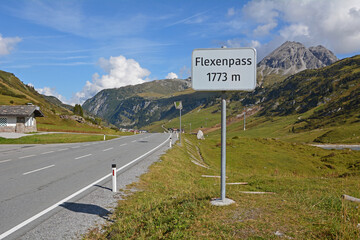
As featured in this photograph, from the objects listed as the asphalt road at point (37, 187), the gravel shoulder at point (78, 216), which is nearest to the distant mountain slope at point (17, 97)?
the asphalt road at point (37, 187)

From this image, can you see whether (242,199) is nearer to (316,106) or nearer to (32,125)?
(32,125)

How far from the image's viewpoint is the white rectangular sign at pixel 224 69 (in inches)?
265

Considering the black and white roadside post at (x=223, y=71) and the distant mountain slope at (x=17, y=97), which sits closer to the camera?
the black and white roadside post at (x=223, y=71)

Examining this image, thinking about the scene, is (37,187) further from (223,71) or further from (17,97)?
(17,97)

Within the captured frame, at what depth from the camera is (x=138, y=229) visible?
601cm

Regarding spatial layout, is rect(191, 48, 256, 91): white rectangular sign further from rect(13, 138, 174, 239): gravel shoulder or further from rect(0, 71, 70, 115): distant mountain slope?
rect(0, 71, 70, 115): distant mountain slope

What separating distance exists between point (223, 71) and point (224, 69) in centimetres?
6

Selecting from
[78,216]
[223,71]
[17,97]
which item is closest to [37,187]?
[78,216]

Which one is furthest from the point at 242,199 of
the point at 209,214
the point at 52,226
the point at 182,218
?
the point at 52,226

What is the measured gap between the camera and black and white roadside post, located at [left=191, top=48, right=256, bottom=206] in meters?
6.73

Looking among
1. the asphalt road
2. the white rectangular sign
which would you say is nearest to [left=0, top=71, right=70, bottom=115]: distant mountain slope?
the asphalt road

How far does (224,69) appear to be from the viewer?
6836mm

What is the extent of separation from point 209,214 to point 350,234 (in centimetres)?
265

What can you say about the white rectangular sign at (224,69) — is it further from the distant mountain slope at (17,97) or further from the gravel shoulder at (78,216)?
the distant mountain slope at (17,97)
